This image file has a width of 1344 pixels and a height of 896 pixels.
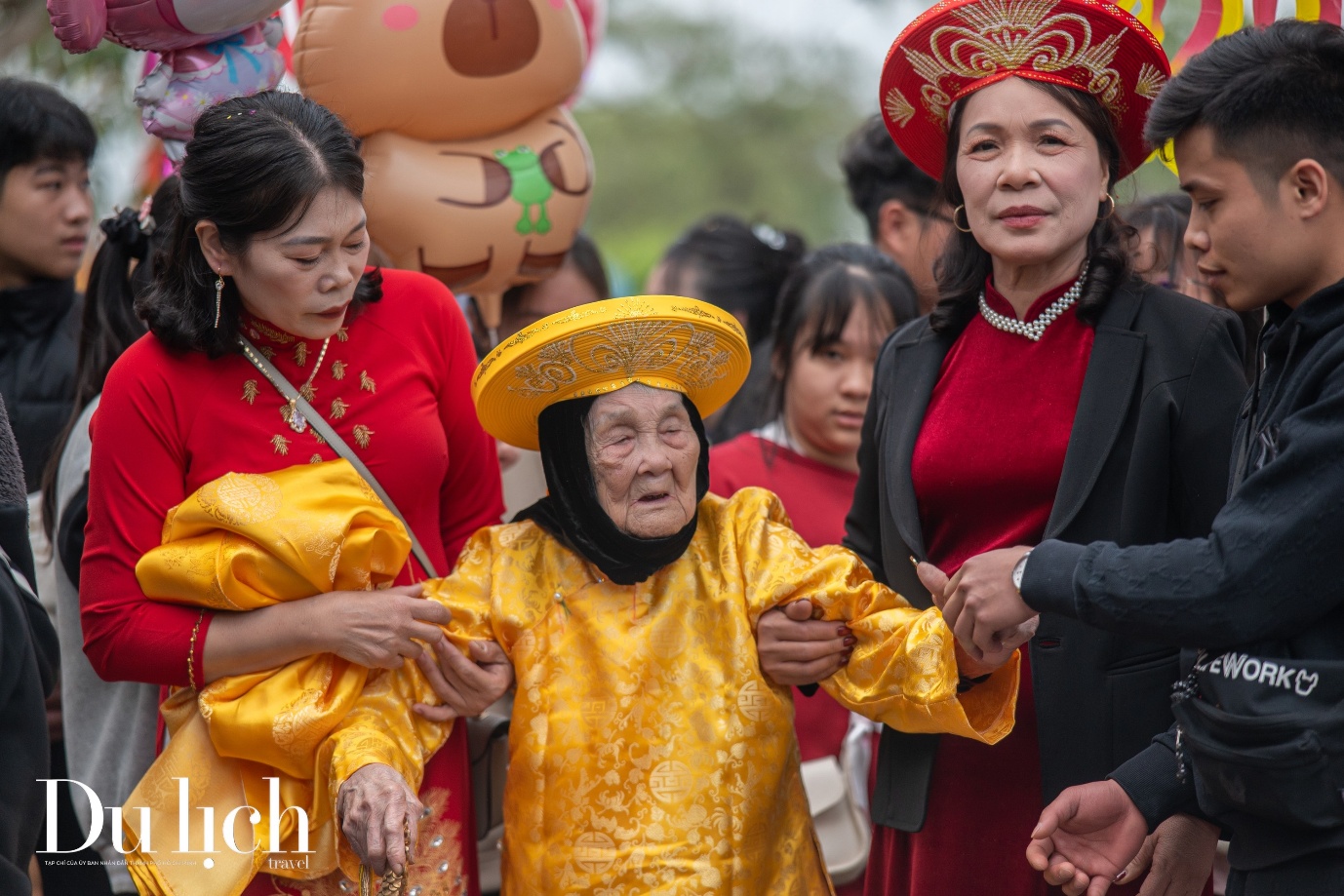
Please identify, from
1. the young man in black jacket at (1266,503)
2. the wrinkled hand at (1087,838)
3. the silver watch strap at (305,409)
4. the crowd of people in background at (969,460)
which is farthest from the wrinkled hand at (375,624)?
the wrinkled hand at (1087,838)

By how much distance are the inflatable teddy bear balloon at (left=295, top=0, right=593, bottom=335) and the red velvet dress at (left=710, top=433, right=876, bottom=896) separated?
3.07 feet

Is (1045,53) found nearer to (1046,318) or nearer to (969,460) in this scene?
(1046,318)

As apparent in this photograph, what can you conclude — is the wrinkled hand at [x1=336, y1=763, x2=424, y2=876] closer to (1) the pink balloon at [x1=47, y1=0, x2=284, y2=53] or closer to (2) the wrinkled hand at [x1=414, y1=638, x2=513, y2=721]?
(2) the wrinkled hand at [x1=414, y1=638, x2=513, y2=721]

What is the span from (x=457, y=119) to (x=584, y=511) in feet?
4.42

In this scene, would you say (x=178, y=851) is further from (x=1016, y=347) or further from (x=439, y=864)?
(x=1016, y=347)

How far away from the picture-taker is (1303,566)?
2164 mm

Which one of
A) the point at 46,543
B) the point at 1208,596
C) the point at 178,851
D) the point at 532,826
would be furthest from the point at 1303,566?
the point at 46,543

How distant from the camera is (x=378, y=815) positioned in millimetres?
2625

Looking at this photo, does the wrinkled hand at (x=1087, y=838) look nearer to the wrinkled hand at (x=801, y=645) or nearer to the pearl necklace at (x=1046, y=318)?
the wrinkled hand at (x=801, y=645)

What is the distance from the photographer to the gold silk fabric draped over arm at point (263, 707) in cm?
277

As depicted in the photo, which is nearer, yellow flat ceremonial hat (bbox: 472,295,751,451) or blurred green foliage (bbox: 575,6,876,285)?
yellow flat ceremonial hat (bbox: 472,295,751,451)

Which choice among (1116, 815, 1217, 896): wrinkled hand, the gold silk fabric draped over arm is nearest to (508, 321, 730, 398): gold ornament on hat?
the gold silk fabric draped over arm

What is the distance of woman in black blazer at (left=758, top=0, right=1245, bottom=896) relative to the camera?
270 centimetres

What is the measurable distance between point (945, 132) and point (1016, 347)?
557 mm
